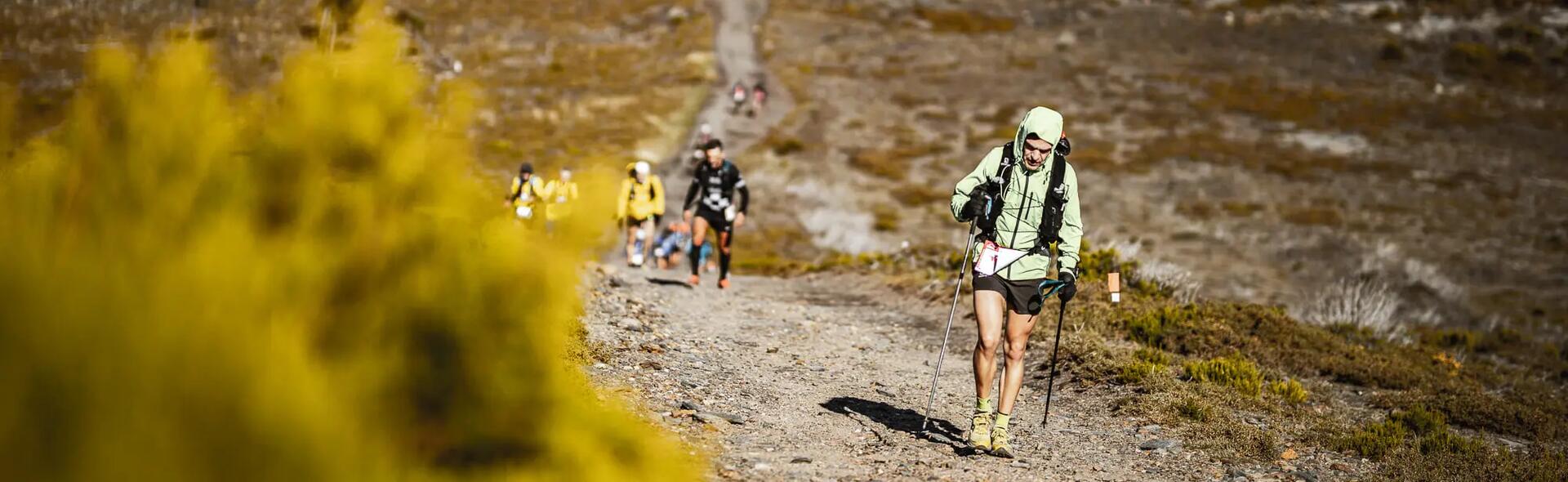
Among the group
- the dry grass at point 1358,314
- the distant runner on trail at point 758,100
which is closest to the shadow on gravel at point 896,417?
the dry grass at point 1358,314

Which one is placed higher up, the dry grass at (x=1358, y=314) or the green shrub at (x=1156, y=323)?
the green shrub at (x=1156, y=323)

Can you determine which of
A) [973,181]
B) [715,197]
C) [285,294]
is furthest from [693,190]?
[285,294]

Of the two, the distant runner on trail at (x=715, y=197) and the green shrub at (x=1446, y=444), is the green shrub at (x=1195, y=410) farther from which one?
the distant runner on trail at (x=715, y=197)

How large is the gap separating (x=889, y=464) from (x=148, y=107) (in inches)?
186

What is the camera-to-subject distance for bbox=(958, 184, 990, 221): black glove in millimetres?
6262

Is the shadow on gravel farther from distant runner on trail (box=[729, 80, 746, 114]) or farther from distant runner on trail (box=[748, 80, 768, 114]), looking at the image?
distant runner on trail (box=[748, 80, 768, 114])

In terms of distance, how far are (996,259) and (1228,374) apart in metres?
4.37

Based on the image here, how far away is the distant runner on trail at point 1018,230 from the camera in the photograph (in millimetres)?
6281

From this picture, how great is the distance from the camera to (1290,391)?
9.55 metres

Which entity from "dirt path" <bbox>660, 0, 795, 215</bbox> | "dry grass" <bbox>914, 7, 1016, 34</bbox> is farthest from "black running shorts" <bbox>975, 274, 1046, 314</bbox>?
"dry grass" <bbox>914, 7, 1016, 34</bbox>

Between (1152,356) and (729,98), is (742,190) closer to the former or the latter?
(1152,356)

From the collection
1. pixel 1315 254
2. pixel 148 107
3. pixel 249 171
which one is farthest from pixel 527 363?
pixel 1315 254

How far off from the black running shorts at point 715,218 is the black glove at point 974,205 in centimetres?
685

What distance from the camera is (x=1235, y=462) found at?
7242 millimetres
